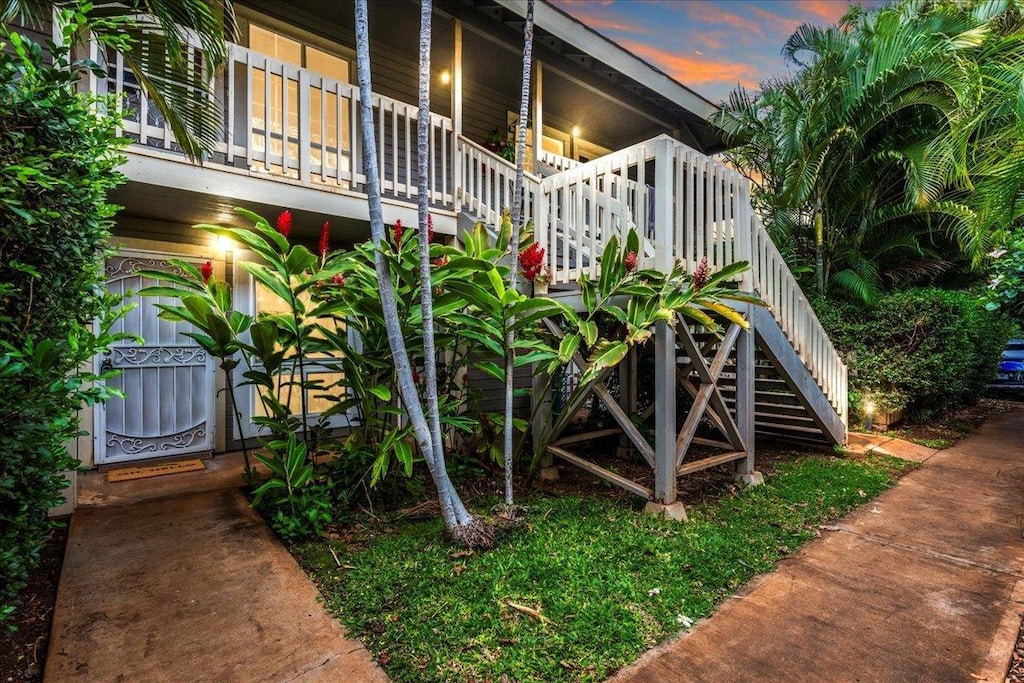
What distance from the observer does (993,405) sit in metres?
9.55

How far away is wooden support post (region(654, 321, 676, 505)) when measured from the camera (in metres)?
3.60

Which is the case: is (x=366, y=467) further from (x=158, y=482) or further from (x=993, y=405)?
(x=993, y=405)

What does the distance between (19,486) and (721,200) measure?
15.8ft

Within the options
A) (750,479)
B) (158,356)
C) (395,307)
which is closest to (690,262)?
(750,479)

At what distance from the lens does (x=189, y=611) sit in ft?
8.02

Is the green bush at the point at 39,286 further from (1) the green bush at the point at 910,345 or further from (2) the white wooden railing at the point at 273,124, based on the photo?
(1) the green bush at the point at 910,345

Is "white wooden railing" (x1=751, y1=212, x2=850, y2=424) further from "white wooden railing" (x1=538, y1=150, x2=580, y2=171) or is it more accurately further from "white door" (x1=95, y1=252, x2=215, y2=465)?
"white door" (x1=95, y1=252, x2=215, y2=465)

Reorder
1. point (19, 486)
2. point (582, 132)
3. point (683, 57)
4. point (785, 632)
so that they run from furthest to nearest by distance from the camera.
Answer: point (683, 57) < point (582, 132) < point (785, 632) < point (19, 486)

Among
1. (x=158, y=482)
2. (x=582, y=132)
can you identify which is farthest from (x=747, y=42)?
(x=158, y=482)

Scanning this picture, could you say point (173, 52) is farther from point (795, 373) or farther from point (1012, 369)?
point (1012, 369)

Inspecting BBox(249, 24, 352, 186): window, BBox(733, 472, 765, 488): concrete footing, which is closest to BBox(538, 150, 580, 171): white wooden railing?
BBox(249, 24, 352, 186): window

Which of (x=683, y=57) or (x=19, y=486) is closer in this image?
(x=19, y=486)

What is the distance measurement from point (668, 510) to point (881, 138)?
7.28 metres

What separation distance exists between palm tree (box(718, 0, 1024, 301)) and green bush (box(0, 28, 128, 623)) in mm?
7086
